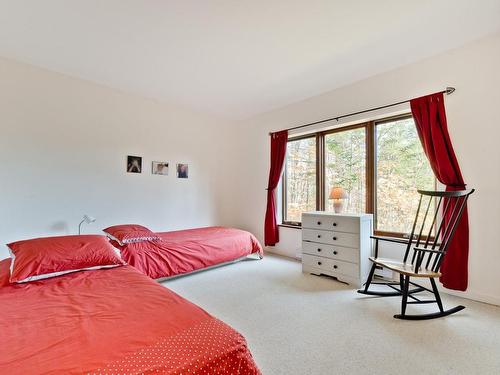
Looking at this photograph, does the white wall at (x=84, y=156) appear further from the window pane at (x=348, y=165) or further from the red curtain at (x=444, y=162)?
the red curtain at (x=444, y=162)

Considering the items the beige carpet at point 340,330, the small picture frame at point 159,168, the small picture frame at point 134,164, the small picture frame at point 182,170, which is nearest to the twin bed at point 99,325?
the beige carpet at point 340,330

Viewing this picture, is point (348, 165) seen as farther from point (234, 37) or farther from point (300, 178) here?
point (234, 37)

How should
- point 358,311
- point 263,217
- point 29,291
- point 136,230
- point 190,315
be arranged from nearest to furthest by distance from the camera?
point 190,315 → point 29,291 → point 358,311 → point 136,230 → point 263,217

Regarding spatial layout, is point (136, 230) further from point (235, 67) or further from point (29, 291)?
point (235, 67)

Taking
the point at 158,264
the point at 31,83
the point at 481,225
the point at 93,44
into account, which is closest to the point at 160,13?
the point at 93,44

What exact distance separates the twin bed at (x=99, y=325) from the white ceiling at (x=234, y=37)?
6.42 ft

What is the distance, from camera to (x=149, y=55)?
103 inches

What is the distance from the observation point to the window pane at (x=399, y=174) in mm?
2840

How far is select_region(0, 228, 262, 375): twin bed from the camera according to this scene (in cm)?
88

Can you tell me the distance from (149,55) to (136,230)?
81.3 inches

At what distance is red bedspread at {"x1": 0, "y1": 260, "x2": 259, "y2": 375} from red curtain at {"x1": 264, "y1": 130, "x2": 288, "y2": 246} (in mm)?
2778

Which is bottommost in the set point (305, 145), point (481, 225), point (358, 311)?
point (358, 311)

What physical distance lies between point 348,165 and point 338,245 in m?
1.21

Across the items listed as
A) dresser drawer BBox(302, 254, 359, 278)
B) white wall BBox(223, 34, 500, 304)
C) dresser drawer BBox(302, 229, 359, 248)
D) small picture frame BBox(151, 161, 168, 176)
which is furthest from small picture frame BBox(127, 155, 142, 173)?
white wall BBox(223, 34, 500, 304)
